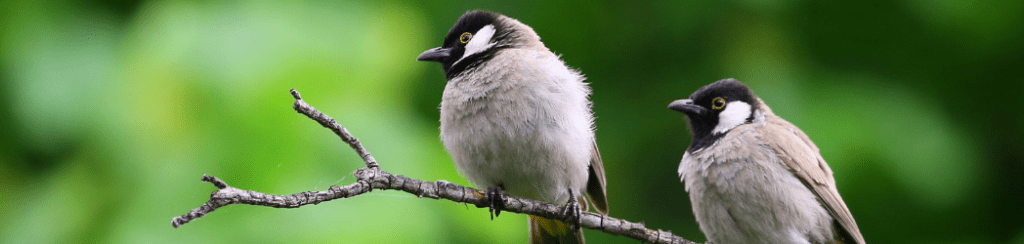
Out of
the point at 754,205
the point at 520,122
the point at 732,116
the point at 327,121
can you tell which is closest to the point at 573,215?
the point at 520,122

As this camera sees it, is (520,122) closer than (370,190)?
No

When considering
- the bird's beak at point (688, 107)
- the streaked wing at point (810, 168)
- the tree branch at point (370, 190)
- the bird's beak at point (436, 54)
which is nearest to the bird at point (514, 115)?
the bird's beak at point (436, 54)

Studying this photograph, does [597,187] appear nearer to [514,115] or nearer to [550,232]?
[550,232]

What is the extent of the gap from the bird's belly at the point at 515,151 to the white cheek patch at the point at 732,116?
0.43m

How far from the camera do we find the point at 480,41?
8.50 ft

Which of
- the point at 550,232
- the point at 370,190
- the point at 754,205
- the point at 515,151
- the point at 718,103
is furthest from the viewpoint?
the point at 550,232

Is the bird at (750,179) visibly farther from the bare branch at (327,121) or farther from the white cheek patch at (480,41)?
the bare branch at (327,121)

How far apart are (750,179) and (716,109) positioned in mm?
238

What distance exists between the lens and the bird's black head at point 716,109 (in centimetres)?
229

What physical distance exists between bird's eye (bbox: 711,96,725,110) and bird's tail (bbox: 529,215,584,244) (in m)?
0.68

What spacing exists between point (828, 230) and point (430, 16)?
268 centimetres

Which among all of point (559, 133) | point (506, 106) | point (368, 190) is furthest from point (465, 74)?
point (368, 190)

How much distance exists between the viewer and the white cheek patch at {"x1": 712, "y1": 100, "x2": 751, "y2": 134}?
238 cm

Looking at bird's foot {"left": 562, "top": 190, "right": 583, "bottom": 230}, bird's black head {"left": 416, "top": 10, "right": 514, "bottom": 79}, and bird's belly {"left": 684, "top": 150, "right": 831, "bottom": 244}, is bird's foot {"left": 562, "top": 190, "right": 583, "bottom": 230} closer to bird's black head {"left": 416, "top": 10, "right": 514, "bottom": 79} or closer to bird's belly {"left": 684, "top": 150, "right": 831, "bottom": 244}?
bird's belly {"left": 684, "top": 150, "right": 831, "bottom": 244}
